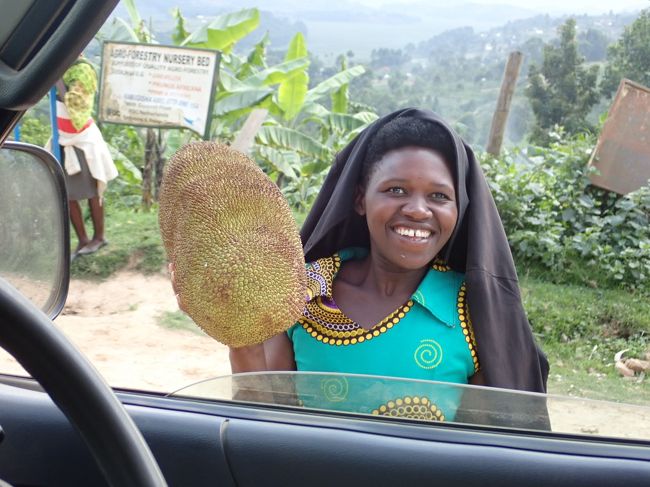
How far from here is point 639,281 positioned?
468 cm

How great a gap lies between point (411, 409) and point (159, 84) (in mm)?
5032

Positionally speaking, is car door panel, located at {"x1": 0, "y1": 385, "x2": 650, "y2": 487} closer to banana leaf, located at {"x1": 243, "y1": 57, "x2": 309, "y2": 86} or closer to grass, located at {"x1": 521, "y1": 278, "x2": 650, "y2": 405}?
grass, located at {"x1": 521, "y1": 278, "x2": 650, "y2": 405}

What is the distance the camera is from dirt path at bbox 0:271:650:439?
3.68m

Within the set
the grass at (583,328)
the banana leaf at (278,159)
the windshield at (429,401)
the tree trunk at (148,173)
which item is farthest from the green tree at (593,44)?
the windshield at (429,401)

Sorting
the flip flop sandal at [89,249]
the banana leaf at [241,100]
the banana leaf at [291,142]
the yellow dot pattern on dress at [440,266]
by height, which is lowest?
the flip flop sandal at [89,249]

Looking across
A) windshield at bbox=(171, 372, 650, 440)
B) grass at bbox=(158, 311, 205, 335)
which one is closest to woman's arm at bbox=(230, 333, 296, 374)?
windshield at bbox=(171, 372, 650, 440)

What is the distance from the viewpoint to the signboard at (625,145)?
5270mm

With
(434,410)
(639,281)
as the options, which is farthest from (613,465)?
(639,281)

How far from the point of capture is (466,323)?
1.53 m

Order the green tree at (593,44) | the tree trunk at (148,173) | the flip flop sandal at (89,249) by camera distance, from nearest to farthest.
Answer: the flip flop sandal at (89,249) → the tree trunk at (148,173) → the green tree at (593,44)

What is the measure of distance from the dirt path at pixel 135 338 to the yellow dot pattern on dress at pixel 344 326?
1132 millimetres

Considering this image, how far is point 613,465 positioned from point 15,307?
75cm

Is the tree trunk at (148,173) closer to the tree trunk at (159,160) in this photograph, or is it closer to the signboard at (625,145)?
the tree trunk at (159,160)

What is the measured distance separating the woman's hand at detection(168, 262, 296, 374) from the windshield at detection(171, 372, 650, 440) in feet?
0.47
